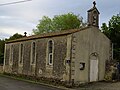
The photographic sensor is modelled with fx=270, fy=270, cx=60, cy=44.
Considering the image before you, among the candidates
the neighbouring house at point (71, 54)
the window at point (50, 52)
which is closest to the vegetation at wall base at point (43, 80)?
the neighbouring house at point (71, 54)

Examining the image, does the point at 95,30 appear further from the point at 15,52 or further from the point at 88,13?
the point at 15,52

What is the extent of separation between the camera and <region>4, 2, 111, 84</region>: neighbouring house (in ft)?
78.9

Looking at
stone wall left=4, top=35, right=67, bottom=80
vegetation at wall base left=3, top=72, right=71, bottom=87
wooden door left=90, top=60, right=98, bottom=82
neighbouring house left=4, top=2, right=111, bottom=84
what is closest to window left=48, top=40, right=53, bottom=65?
neighbouring house left=4, top=2, right=111, bottom=84

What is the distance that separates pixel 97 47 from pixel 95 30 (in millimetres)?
1700

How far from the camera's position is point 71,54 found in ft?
78.0

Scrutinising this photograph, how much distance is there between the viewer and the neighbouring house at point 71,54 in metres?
24.0

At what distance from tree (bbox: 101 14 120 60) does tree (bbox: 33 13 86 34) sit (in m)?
14.8

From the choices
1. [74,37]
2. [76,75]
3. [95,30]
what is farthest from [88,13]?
[76,75]

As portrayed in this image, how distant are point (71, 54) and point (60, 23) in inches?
1296

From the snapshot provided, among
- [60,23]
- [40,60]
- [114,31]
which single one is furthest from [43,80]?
[60,23]

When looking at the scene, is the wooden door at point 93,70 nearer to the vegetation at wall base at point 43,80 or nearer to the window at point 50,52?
the vegetation at wall base at point 43,80

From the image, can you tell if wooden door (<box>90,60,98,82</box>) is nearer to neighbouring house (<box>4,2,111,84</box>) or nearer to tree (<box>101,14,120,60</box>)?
neighbouring house (<box>4,2,111,84</box>)

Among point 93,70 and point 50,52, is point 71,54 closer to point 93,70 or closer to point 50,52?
point 93,70

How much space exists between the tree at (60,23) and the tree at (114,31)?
1480 centimetres
